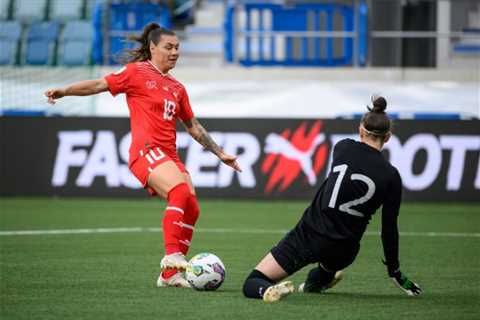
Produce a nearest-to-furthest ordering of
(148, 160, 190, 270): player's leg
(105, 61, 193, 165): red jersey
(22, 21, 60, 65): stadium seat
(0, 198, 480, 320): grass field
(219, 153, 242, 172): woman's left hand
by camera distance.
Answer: (0, 198, 480, 320): grass field
(148, 160, 190, 270): player's leg
(105, 61, 193, 165): red jersey
(219, 153, 242, 172): woman's left hand
(22, 21, 60, 65): stadium seat

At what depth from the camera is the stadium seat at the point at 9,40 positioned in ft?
76.1

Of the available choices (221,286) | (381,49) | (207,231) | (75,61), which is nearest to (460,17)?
(381,49)

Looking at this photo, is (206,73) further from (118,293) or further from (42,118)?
(118,293)

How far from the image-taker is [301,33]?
22.0 meters

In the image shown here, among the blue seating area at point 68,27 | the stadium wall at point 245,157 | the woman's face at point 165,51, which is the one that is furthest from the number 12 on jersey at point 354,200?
the blue seating area at point 68,27

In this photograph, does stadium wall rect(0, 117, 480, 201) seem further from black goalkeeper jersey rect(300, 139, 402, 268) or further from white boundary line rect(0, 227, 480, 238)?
black goalkeeper jersey rect(300, 139, 402, 268)

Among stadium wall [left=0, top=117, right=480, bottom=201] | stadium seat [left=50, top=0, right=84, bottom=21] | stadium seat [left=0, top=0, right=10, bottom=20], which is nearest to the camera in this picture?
stadium wall [left=0, top=117, right=480, bottom=201]

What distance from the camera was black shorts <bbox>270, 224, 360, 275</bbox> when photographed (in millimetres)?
8266

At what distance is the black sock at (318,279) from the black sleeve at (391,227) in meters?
0.61

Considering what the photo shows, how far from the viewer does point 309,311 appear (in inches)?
302

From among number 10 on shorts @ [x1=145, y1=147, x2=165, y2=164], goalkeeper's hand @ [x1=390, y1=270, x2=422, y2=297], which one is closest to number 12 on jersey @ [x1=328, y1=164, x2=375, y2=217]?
goalkeeper's hand @ [x1=390, y1=270, x2=422, y2=297]

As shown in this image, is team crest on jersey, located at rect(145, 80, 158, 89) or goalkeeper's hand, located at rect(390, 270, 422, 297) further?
team crest on jersey, located at rect(145, 80, 158, 89)

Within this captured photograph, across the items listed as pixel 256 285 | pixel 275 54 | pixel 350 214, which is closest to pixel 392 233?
pixel 350 214

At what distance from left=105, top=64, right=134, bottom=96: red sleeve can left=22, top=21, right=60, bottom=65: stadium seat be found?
14.5 meters
